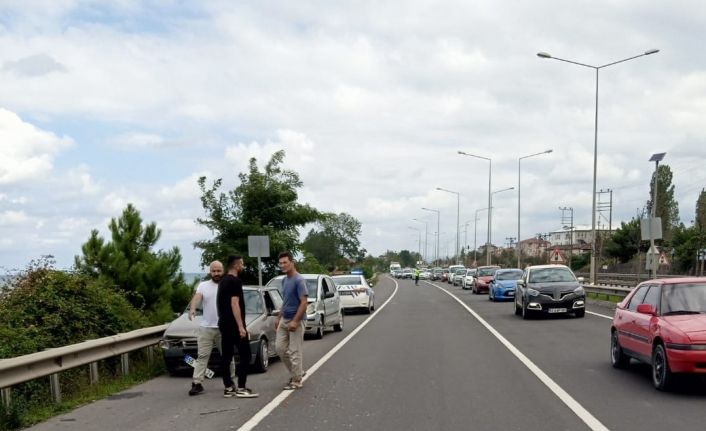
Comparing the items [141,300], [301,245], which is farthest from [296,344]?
[301,245]

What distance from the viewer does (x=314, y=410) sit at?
934 cm

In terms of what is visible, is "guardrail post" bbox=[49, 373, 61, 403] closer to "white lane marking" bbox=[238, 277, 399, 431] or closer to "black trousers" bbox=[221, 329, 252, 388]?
"black trousers" bbox=[221, 329, 252, 388]

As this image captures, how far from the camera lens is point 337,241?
12525 cm

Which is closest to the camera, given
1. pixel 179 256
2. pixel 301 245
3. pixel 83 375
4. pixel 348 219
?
pixel 83 375

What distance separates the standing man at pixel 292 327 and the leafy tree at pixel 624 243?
8292cm

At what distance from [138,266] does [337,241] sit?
105 m

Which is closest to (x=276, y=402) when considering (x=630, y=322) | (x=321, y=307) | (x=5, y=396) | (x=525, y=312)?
(x=5, y=396)

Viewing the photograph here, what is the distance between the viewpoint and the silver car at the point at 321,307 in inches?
753

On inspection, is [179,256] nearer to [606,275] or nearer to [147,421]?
[147,421]

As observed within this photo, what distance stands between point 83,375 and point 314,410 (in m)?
4.65

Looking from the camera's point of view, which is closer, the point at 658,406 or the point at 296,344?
the point at 658,406

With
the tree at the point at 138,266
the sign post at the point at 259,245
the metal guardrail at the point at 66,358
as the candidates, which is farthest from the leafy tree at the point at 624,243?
the metal guardrail at the point at 66,358

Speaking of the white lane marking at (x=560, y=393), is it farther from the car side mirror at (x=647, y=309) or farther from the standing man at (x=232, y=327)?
the standing man at (x=232, y=327)

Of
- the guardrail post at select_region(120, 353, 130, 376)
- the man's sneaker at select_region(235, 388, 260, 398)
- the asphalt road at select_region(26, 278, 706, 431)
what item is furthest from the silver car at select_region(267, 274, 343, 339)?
the man's sneaker at select_region(235, 388, 260, 398)
